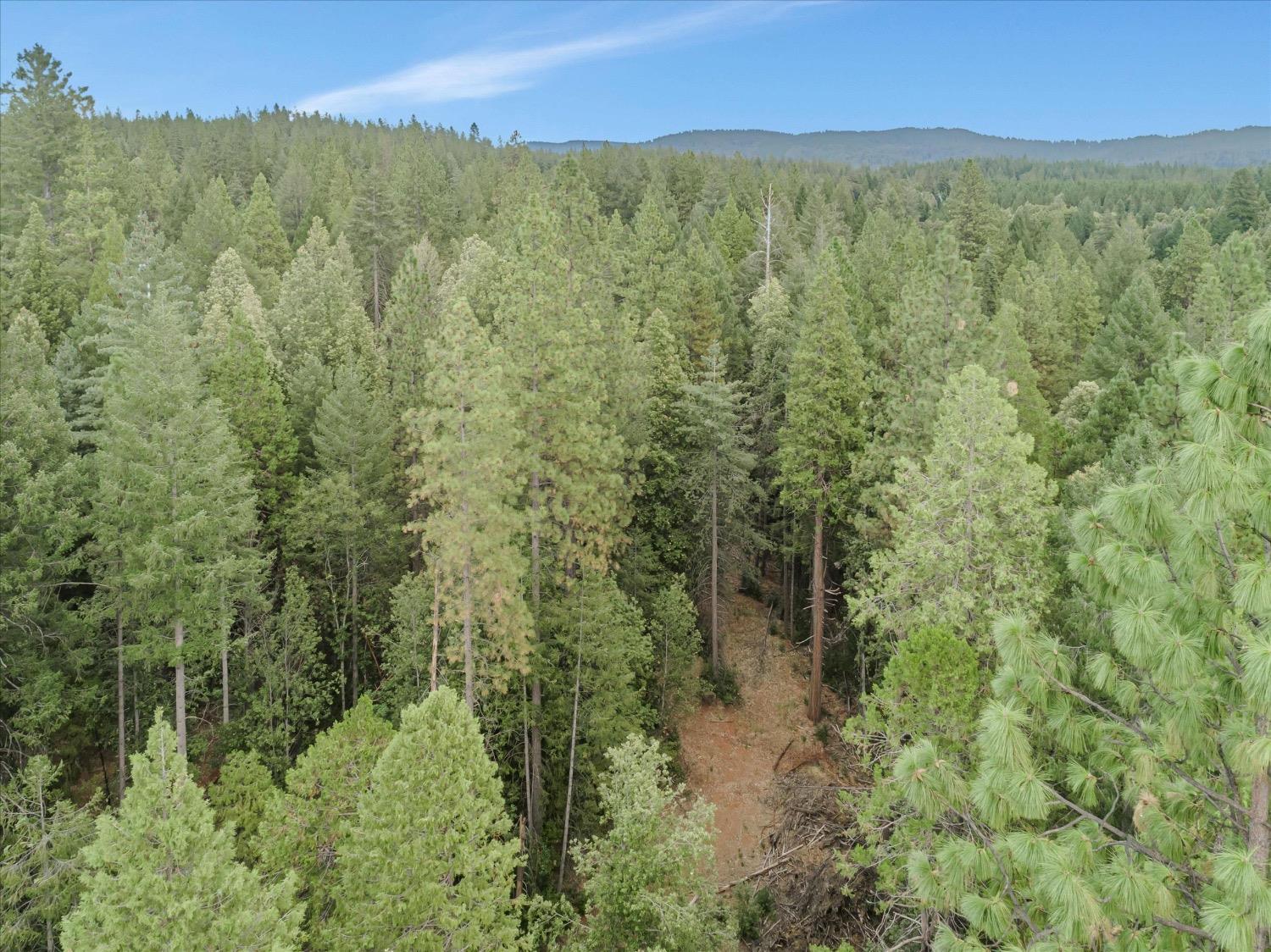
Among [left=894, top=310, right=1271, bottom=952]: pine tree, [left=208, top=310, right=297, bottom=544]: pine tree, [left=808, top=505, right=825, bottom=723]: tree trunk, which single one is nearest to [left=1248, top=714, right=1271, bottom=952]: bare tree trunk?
[left=894, top=310, right=1271, bottom=952]: pine tree

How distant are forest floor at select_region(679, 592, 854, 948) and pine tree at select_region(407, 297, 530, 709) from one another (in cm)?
878

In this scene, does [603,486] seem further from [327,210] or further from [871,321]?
[327,210]

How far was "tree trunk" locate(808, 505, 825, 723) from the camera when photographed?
30.5 m

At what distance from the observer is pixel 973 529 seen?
18.2 meters

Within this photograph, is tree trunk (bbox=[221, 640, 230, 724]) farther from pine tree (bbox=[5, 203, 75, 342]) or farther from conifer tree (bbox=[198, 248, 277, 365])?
pine tree (bbox=[5, 203, 75, 342])

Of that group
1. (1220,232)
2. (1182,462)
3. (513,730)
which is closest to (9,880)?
(513,730)

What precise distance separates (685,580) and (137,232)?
2927cm

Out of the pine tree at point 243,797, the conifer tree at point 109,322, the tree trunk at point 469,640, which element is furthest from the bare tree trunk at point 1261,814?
the conifer tree at point 109,322

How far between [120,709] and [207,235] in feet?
122

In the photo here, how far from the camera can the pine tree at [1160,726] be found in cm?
702

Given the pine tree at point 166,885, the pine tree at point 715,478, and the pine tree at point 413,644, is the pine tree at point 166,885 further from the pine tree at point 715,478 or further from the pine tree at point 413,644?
the pine tree at point 715,478

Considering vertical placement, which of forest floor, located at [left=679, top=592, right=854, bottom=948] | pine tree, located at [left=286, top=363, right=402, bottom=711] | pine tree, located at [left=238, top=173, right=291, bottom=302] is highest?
pine tree, located at [left=238, top=173, right=291, bottom=302]

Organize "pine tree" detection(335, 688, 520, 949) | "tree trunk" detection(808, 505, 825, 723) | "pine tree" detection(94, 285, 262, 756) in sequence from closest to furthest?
"pine tree" detection(335, 688, 520, 949) → "pine tree" detection(94, 285, 262, 756) → "tree trunk" detection(808, 505, 825, 723)

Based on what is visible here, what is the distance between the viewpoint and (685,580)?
32844 millimetres
